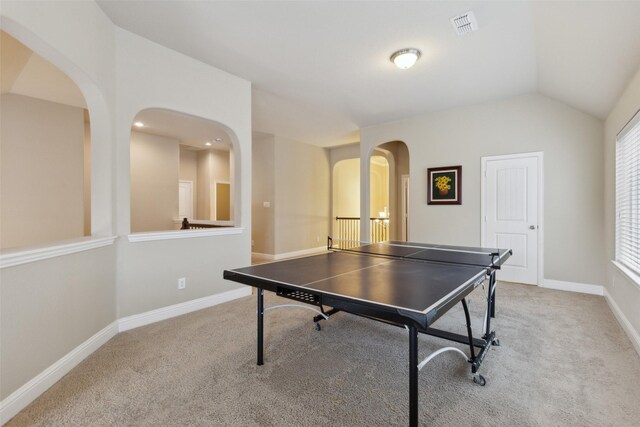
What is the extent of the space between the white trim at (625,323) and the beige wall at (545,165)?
0.64m

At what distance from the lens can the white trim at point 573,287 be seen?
3.86 m

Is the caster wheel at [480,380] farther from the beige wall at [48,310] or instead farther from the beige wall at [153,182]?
the beige wall at [153,182]

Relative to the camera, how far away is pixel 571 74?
125 inches

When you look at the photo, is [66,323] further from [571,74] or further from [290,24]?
[571,74]

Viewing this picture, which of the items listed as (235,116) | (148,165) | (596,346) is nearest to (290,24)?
(235,116)

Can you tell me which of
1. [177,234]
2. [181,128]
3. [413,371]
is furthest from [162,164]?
[413,371]

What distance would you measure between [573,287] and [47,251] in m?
5.72

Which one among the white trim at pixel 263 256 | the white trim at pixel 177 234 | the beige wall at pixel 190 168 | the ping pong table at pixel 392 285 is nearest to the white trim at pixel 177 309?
the white trim at pixel 177 234

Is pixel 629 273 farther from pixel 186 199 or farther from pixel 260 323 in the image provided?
pixel 186 199

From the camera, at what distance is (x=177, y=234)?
10.3 feet

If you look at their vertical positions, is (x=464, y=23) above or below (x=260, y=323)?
above

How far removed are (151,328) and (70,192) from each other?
3.19 m

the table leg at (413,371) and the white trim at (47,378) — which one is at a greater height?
the table leg at (413,371)

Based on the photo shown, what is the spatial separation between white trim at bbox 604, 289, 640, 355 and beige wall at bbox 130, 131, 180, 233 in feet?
24.7
